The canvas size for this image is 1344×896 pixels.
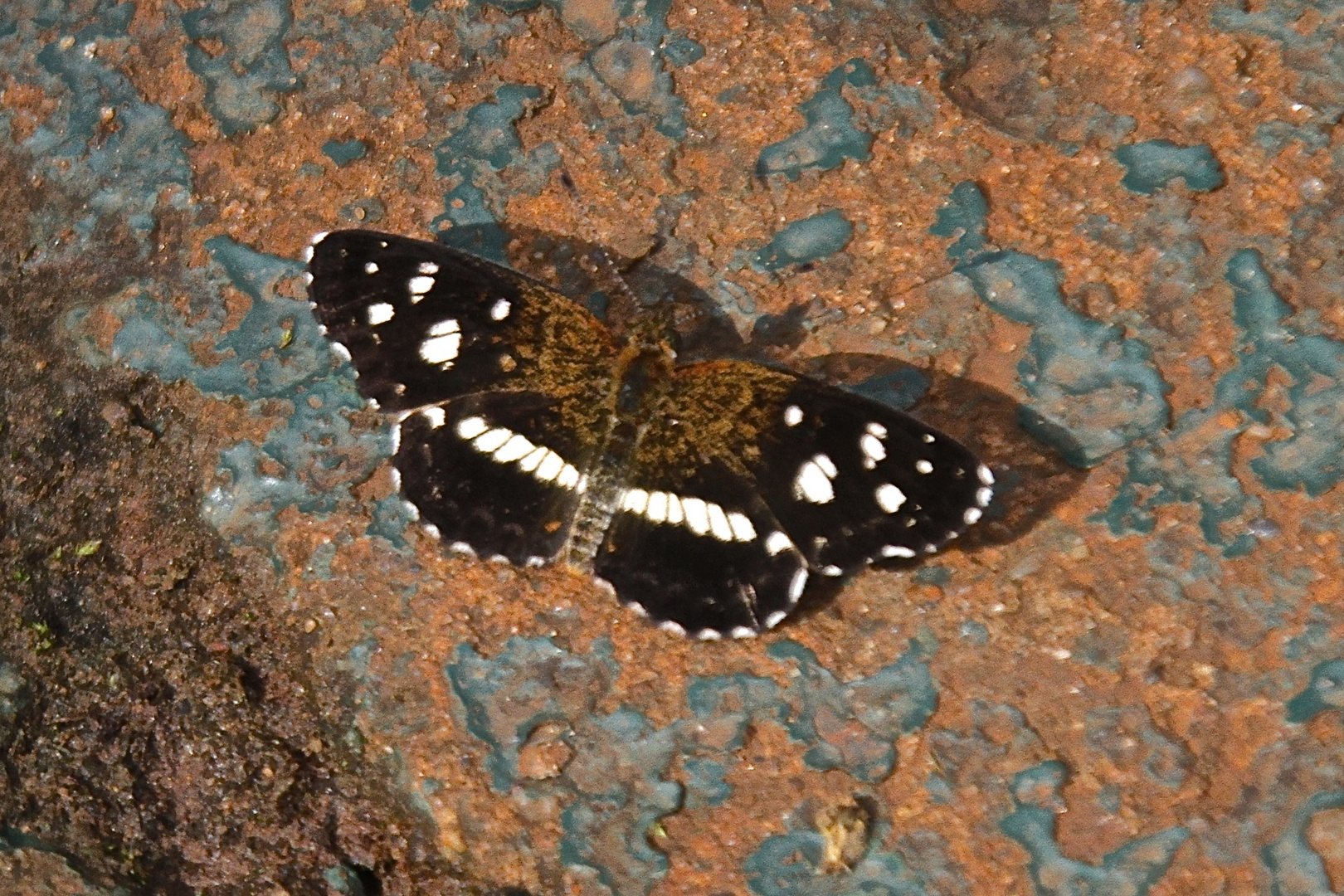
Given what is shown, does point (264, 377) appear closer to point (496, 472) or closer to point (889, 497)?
point (496, 472)

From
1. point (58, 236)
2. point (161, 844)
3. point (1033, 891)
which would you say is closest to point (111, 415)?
point (58, 236)

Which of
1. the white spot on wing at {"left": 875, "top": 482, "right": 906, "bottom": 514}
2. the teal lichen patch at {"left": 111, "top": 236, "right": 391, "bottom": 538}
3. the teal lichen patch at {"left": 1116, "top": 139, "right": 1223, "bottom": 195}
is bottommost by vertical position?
the teal lichen patch at {"left": 111, "top": 236, "right": 391, "bottom": 538}

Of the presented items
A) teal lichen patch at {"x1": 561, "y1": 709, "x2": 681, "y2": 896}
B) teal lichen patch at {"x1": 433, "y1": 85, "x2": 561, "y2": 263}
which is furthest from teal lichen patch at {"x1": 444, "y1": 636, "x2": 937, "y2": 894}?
teal lichen patch at {"x1": 433, "y1": 85, "x2": 561, "y2": 263}

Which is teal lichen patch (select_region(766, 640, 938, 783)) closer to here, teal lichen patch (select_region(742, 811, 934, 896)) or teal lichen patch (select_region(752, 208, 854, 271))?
teal lichen patch (select_region(742, 811, 934, 896))

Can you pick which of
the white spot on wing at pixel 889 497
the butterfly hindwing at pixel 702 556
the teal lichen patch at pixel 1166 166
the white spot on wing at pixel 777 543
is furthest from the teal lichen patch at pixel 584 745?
the teal lichen patch at pixel 1166 166

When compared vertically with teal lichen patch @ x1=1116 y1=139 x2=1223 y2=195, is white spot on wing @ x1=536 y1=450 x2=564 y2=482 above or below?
below

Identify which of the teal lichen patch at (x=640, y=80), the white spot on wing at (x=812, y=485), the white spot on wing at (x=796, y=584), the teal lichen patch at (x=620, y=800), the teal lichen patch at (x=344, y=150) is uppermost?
the teal lichen patch at (x=640, y=80)

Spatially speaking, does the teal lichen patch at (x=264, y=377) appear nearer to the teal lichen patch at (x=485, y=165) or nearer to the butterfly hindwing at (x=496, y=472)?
the butterfly hindwing at (x=496, y=472)
